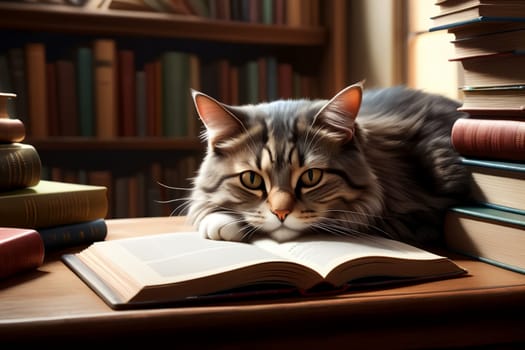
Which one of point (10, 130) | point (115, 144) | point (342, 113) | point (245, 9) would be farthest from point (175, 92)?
point (342, 113)

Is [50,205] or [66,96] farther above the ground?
[66,96]

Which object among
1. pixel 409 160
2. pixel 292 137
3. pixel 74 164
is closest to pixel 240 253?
pixel 292 137

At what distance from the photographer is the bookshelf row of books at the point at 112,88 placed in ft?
7.23

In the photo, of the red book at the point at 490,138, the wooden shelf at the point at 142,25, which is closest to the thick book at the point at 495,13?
the red book at the point at 490,138

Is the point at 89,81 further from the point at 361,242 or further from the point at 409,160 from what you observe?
the point at 361,242

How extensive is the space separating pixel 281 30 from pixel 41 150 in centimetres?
100

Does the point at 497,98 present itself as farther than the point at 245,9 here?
No

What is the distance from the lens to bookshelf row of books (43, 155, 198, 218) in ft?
7.62

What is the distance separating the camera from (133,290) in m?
0.74

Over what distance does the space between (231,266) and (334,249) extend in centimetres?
18

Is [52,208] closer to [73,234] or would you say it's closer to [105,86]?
[73,234]

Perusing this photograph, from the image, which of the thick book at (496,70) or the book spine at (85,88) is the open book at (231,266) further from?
the book spine at (85,88)

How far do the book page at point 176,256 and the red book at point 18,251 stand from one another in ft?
0.28

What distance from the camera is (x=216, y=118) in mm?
1113
